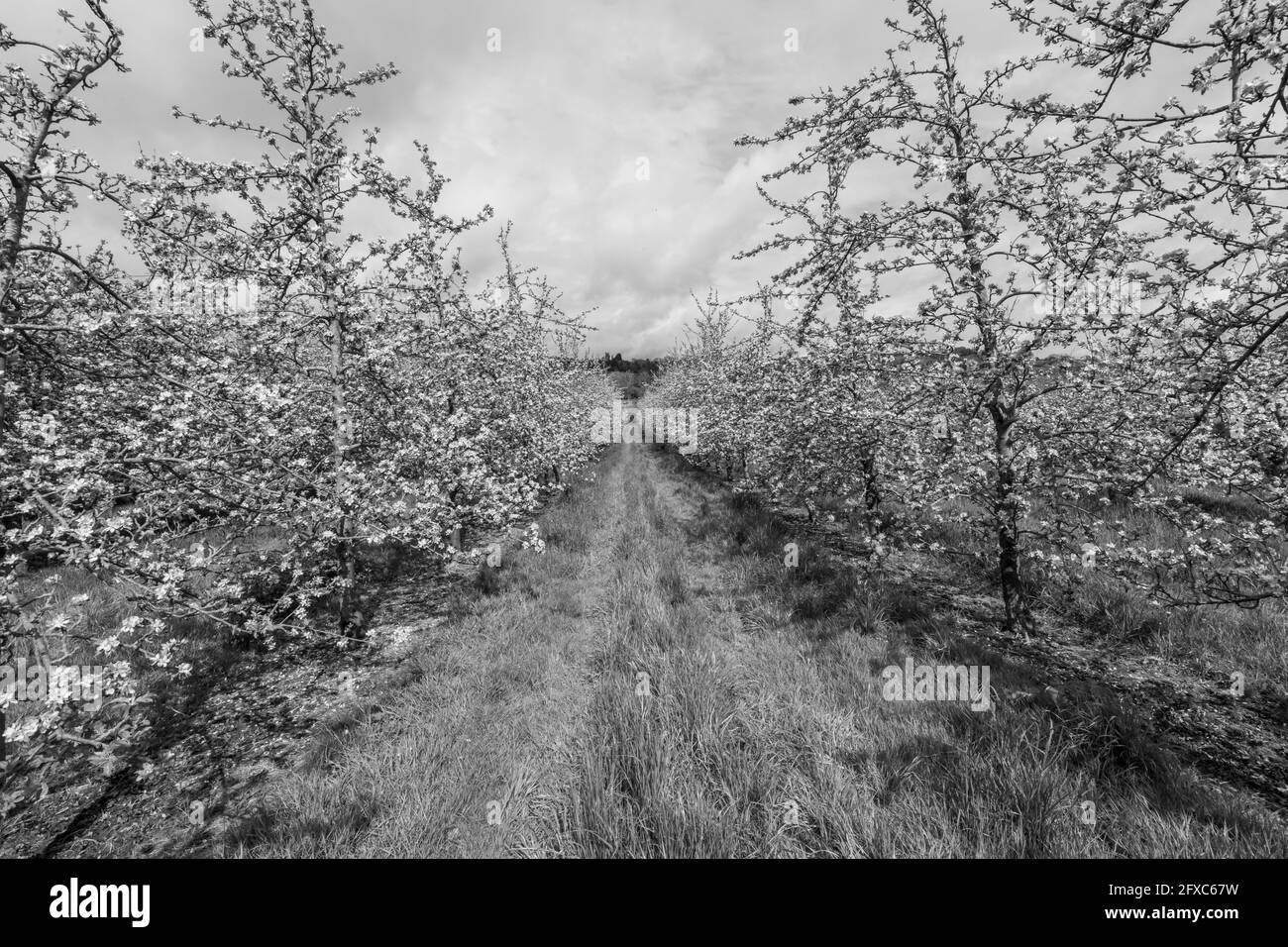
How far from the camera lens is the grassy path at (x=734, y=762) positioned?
3232 mm

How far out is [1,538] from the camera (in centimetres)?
302

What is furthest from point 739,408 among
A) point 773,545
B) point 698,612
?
point 698,612

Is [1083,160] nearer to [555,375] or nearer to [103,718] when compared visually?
[103,718]

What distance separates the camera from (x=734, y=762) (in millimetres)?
3975

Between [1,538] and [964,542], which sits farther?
[964,542]

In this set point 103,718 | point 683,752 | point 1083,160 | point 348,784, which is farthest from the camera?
point 103,718

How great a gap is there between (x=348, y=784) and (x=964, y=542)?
447 inches

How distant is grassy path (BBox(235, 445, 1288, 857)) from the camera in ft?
10.6

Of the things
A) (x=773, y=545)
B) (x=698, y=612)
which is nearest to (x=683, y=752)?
(x=698, y=612)

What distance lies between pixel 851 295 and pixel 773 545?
5499 mm

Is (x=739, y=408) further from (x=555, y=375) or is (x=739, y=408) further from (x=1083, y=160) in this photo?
(x=1083, y=160)

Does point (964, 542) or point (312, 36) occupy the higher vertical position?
point (312, 36)

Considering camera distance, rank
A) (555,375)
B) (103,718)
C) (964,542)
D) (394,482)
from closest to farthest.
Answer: (103,718)
(394,482)
(964,542)
(555,375)
